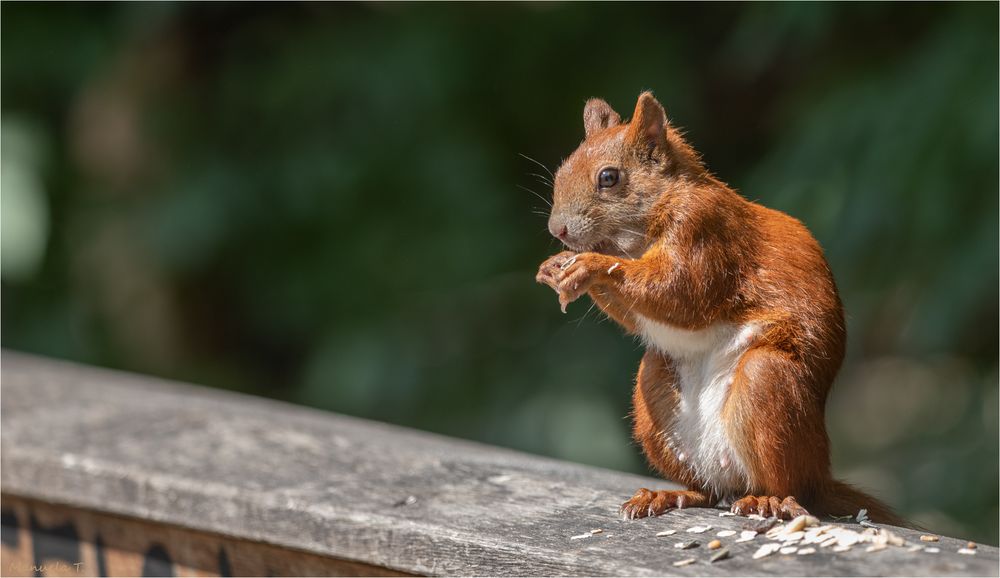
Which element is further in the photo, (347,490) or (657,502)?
(347,490)

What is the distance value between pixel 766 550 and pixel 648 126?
0.52 m

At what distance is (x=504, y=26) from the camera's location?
3363 millimetres

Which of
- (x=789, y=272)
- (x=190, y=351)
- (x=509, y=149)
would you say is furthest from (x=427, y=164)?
(x=789, y=272)

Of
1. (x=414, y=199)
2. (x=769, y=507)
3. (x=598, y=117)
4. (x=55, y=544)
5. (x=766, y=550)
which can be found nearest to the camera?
(x=766, y=550)

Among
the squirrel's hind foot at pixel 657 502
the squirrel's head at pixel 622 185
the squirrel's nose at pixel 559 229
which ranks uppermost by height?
the squirrel's head at pixel 622 185

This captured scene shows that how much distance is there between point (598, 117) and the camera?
1.57m

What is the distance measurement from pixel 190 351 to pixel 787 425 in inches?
120

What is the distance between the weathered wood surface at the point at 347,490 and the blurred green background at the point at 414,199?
106cm

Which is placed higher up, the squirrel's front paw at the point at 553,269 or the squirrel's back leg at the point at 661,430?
the squirrel's front paw at the point at 553,269

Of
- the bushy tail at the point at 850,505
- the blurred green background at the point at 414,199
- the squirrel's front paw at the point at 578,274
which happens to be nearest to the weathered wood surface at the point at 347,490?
the bushy tail at the point at 850,505

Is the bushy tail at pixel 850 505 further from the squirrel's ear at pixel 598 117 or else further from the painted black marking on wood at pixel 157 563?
the painted black marking on wood at pixel 157 563

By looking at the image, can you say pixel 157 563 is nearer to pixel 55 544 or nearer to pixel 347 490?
pixel 55 544

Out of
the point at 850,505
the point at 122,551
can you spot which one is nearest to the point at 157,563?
the point at 122,551

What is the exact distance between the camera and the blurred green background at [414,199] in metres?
2.70
